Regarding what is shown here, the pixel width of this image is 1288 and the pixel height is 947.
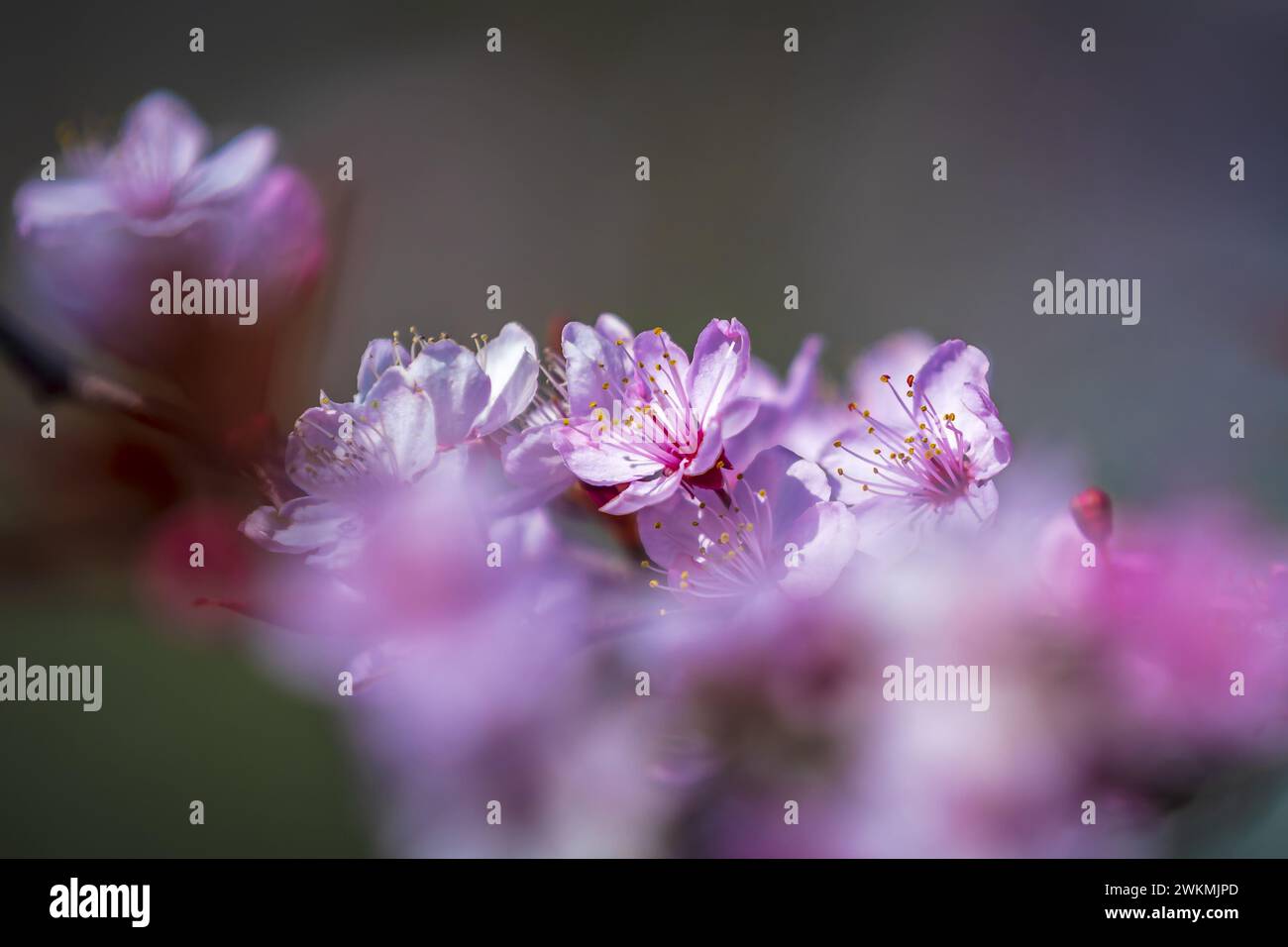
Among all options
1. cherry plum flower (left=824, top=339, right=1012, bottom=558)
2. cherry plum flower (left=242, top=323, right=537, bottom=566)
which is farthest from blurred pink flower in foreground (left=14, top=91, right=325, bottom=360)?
cherry plum flower (left=824, top=339, right=1012, bottom=558)

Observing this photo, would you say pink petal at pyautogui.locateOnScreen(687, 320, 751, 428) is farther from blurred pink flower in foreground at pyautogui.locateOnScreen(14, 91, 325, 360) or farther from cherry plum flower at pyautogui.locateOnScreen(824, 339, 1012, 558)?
blurred pink flower in foreground at pyautogui.locateOnScreen(14, 91, 325, 360)

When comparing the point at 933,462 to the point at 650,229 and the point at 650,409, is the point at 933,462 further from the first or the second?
the point at 650,229

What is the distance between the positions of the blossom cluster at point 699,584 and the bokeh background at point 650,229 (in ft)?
0.25

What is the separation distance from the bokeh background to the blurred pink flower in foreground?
0.03 m

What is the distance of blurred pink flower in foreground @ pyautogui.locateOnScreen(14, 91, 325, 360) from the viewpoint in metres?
0.73

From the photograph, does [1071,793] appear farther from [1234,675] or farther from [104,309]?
[104,309]

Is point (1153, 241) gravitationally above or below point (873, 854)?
above

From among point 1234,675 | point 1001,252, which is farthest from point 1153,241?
point 1234,675

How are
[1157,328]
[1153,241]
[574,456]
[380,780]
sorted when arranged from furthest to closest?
1. [1153,241]
2. [1157,328]
3. [380,780]
4. [574,456]

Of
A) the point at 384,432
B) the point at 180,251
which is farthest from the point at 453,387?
the point at 180,251

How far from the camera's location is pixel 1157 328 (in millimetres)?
1042

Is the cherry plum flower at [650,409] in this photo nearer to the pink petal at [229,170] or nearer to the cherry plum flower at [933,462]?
the cherry plum flower at [933,462]

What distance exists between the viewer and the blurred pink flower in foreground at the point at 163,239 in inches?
28.6
